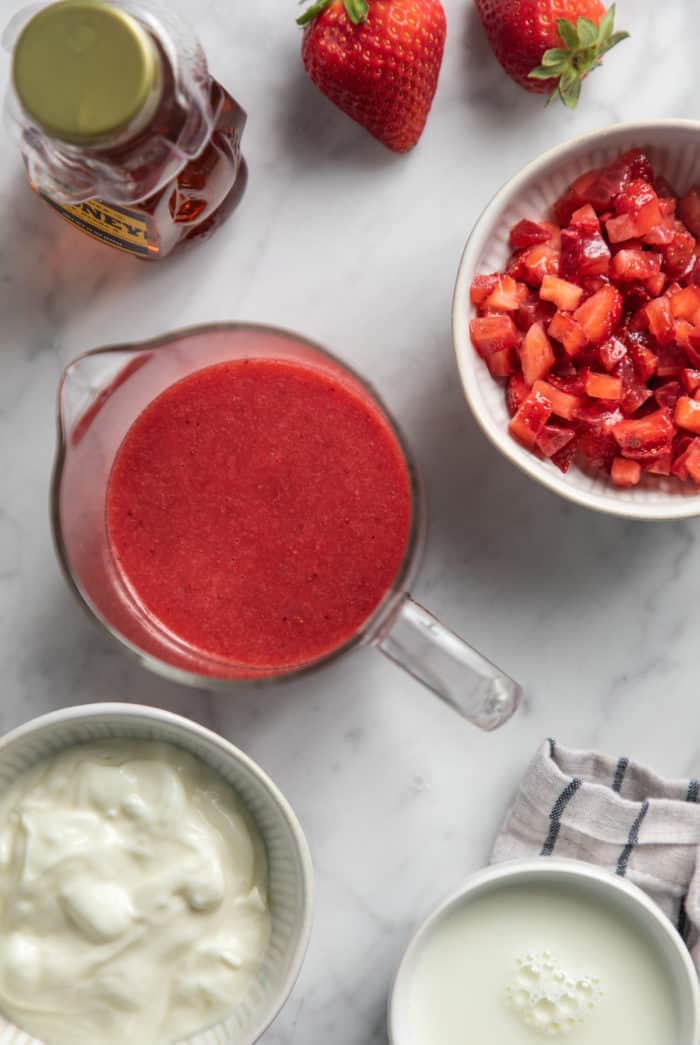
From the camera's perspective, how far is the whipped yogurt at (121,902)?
5.35ft

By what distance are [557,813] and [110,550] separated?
769 mm

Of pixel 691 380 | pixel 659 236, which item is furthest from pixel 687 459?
pixel 659 236

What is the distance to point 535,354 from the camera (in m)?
1.69

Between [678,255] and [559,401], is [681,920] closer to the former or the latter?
[559,401]

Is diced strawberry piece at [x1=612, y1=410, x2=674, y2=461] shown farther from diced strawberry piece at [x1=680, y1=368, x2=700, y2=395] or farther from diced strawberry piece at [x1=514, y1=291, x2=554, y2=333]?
diced strawberry piece at [x1=514, y1=291, x2=554, y2=333]

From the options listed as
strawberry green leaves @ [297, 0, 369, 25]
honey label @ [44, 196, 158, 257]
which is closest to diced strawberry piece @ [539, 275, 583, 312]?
strawberry green leaves @ [297, 0, 369, 25]

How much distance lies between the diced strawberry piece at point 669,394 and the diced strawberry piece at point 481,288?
277 millimetres

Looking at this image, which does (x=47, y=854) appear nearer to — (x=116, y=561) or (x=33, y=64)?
(x=116, y=561)

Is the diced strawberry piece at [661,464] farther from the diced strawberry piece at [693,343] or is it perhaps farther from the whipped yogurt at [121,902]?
the whipped yogurt at [121,902]

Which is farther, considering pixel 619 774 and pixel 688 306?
pixel 619 774

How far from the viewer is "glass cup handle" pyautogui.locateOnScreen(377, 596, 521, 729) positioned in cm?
162

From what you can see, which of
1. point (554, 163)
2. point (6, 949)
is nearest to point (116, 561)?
point (6, 949)

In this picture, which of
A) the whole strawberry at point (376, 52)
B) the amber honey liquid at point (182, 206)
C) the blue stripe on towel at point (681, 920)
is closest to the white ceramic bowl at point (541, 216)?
the whole strawberry at point (376, 52)

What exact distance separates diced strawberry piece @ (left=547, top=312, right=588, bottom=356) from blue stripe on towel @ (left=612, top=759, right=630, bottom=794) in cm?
63
